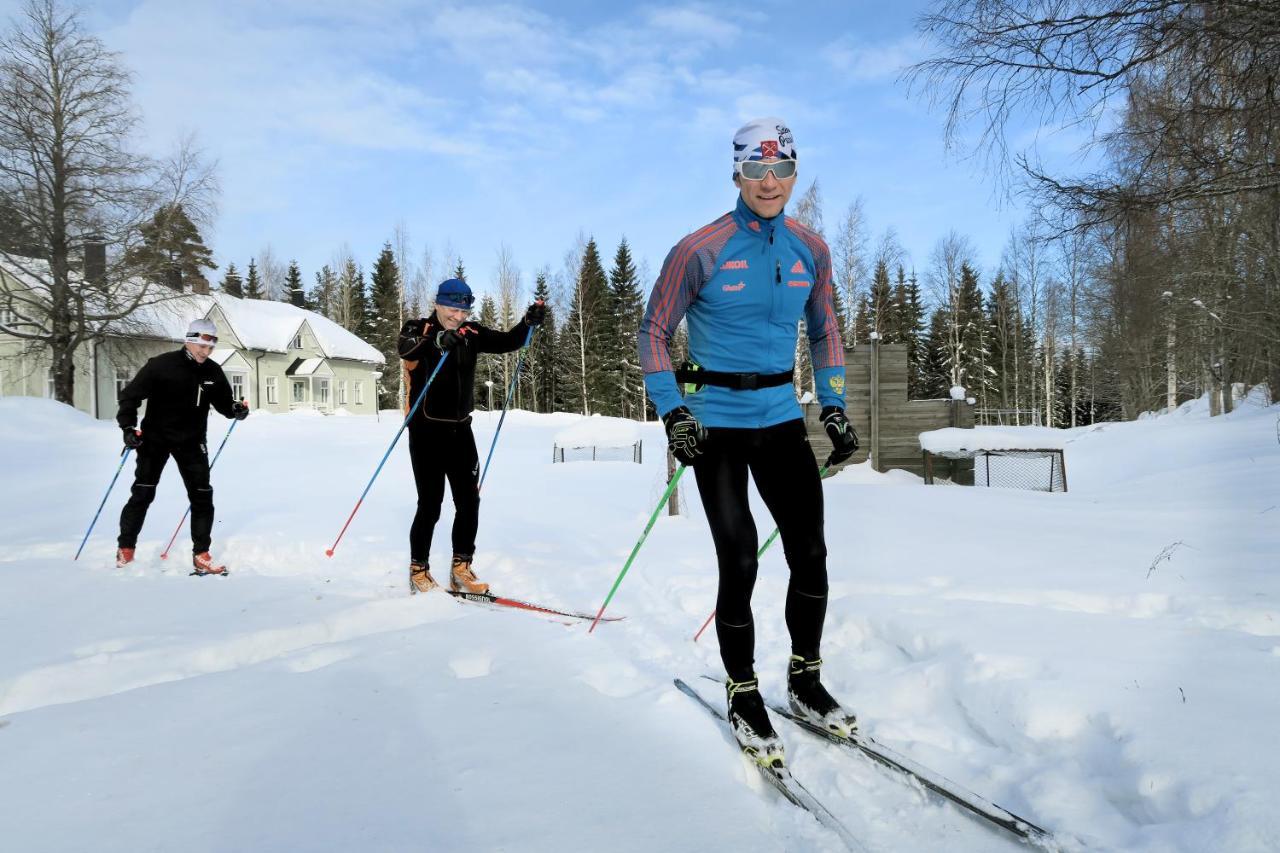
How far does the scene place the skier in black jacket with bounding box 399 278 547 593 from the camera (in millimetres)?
4605

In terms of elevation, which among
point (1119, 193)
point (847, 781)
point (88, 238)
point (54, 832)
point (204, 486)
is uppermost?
point (88, 238)

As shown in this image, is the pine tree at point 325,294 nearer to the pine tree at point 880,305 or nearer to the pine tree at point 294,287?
the pine tree at point 294,287

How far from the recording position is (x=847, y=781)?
213 centimetres

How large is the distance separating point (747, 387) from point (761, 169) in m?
0.76

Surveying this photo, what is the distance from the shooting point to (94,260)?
22.0 m

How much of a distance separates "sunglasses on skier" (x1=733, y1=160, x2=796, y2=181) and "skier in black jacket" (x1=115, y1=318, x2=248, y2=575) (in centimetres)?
460

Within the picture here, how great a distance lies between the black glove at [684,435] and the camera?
7.65 ft

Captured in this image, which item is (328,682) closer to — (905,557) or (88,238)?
(905,557)

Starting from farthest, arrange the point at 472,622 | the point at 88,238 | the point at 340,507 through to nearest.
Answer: the point at 88,238 → the point at 340,507 → the point at 472,622

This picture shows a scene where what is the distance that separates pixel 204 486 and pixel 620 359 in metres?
36.7

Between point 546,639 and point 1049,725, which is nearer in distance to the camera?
point 1049,725

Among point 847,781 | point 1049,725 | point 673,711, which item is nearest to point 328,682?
point 673,711

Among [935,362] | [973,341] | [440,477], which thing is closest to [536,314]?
[440,477]

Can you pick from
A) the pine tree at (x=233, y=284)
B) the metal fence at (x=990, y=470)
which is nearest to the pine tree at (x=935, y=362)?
the metal fence at (x=990, y=470)
